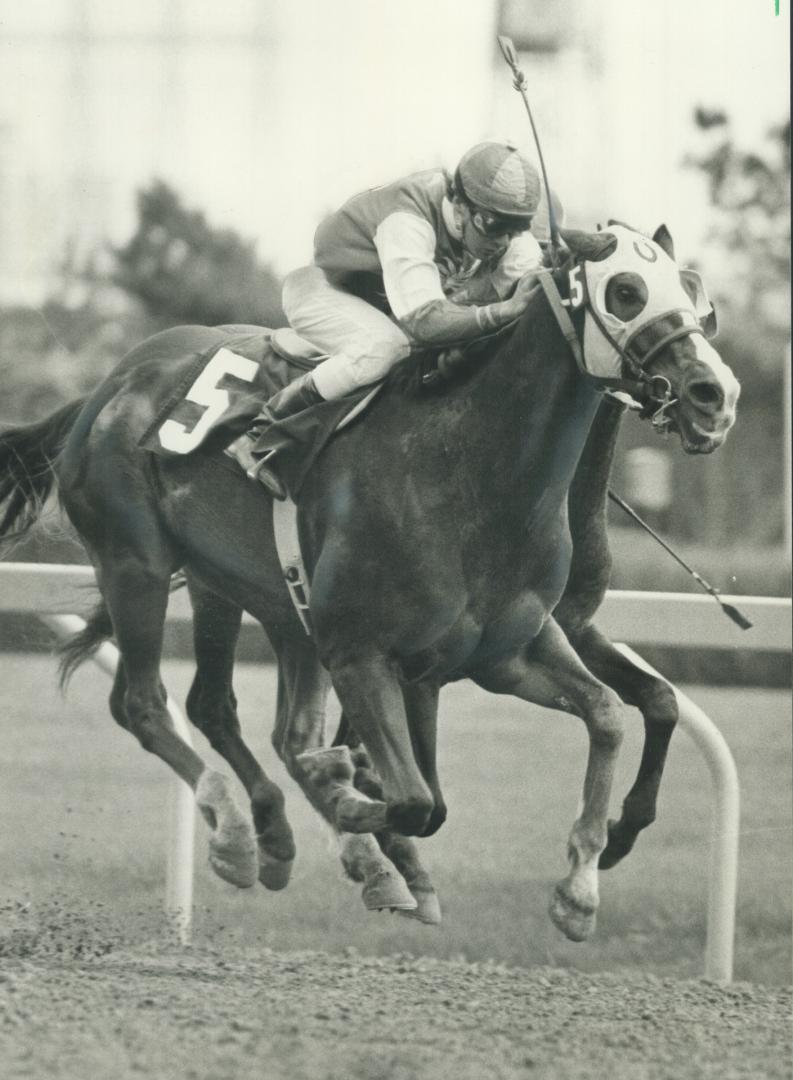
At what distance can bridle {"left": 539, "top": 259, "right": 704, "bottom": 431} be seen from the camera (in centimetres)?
364

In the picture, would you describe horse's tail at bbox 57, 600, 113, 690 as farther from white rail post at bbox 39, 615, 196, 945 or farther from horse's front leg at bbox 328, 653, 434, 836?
horse's front leg at bbox 328, 653, 434, 836

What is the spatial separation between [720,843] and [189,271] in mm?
2410

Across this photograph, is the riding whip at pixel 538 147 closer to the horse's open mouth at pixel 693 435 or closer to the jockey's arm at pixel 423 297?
the jockey's arm at pixel 423 297

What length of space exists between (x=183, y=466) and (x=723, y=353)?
7.25 ft

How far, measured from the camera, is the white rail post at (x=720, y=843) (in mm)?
5008

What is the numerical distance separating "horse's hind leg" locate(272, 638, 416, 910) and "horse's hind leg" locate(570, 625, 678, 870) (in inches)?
22.0

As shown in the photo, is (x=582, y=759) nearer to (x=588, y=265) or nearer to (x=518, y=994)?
(x=518, y=994)

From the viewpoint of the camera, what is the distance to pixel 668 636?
5105mm

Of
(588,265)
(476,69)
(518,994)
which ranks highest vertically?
(476,69)

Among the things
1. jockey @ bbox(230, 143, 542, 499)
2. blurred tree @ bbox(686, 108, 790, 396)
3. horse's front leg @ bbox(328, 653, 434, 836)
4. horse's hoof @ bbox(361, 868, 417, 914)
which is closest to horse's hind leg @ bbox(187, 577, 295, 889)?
horse's hoof @ bbox(361, 868, 417, 914)

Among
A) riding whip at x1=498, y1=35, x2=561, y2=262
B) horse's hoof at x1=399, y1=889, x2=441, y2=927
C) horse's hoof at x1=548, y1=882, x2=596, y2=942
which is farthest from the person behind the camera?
horse's hoof at x1=399, y1=889, x2=441, y2=927

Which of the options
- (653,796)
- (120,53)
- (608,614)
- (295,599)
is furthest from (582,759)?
(120,53)

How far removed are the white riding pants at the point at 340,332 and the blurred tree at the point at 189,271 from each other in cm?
84

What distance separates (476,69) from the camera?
506cm
